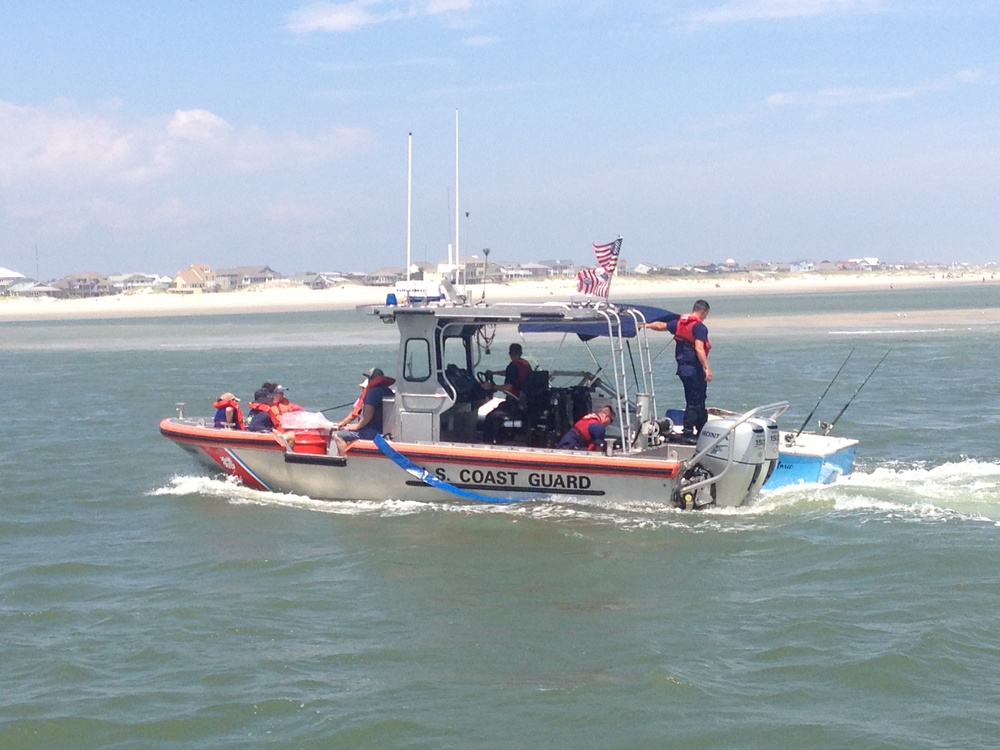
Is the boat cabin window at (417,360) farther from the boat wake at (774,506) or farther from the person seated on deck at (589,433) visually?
the person seated on deck at (589,433)

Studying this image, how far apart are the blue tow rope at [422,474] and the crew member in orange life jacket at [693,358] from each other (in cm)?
209

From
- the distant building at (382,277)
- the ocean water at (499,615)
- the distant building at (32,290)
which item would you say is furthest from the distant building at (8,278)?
the ocean water at (499,615)

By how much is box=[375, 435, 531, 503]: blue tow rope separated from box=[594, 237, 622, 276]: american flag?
2520 millimetres

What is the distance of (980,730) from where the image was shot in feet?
23.8

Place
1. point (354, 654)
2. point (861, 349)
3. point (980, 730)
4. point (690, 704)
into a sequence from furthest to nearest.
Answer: point (861, 349) → point (354, 654) → point (690, 704) → point (980, 730)

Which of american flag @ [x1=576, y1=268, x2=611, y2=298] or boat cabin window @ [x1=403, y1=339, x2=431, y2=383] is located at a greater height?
american flag @ [x1=576, y1=268, x2=611, y2=298]

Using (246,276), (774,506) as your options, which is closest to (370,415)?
(774,506)

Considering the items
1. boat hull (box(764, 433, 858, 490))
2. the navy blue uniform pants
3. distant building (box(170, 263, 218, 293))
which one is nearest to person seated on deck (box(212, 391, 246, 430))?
the navy blue uniform pants

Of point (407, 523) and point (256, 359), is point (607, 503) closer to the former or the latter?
point (407, 523)

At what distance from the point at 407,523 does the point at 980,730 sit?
623 centimetres

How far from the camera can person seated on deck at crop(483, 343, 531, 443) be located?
12898 mm

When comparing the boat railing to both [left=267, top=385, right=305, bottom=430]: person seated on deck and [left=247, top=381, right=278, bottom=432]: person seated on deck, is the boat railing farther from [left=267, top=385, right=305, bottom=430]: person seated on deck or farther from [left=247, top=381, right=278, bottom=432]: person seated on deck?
[left=247, top=381, right=278, bottom=432]: person seated on deck

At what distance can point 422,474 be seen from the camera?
12523 millimetres

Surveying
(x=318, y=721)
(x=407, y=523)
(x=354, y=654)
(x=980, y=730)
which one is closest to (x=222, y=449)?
(x=407, y=523)
